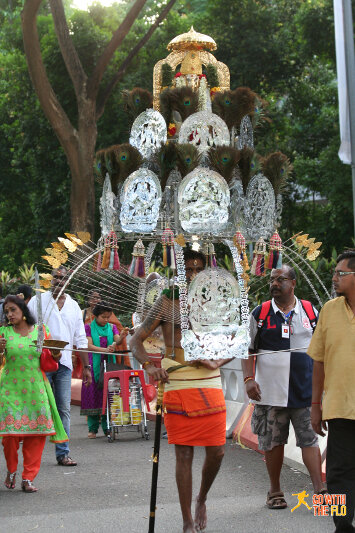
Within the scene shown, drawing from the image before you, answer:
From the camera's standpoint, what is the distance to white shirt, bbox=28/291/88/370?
955cm

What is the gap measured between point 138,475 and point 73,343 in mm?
1839

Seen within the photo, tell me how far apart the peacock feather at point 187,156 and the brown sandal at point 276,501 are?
270 centimetres

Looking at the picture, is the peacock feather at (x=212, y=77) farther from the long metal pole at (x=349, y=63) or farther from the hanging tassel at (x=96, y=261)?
the long metal pole at (x=349, y=63)

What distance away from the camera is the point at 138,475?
29.1 feet

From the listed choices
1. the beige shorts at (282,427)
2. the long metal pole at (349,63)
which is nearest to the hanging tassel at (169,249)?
the beige shorts at (282,427)

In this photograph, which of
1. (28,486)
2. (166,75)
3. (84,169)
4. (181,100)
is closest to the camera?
(181,100)

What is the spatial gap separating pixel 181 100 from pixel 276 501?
128 inches

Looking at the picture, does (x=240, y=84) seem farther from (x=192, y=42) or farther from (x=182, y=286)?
(x=182, y=286)

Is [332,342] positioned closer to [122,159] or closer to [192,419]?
[192,419]

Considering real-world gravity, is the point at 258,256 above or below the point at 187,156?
below

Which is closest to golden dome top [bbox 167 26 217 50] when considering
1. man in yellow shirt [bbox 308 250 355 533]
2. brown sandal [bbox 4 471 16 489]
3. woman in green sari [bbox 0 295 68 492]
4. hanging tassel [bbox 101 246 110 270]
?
hanging tassel [bbox 101 246 110 270]

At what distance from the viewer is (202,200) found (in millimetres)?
6301

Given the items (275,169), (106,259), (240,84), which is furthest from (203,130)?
(240,84)

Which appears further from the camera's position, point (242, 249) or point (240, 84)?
point (240, 84)
